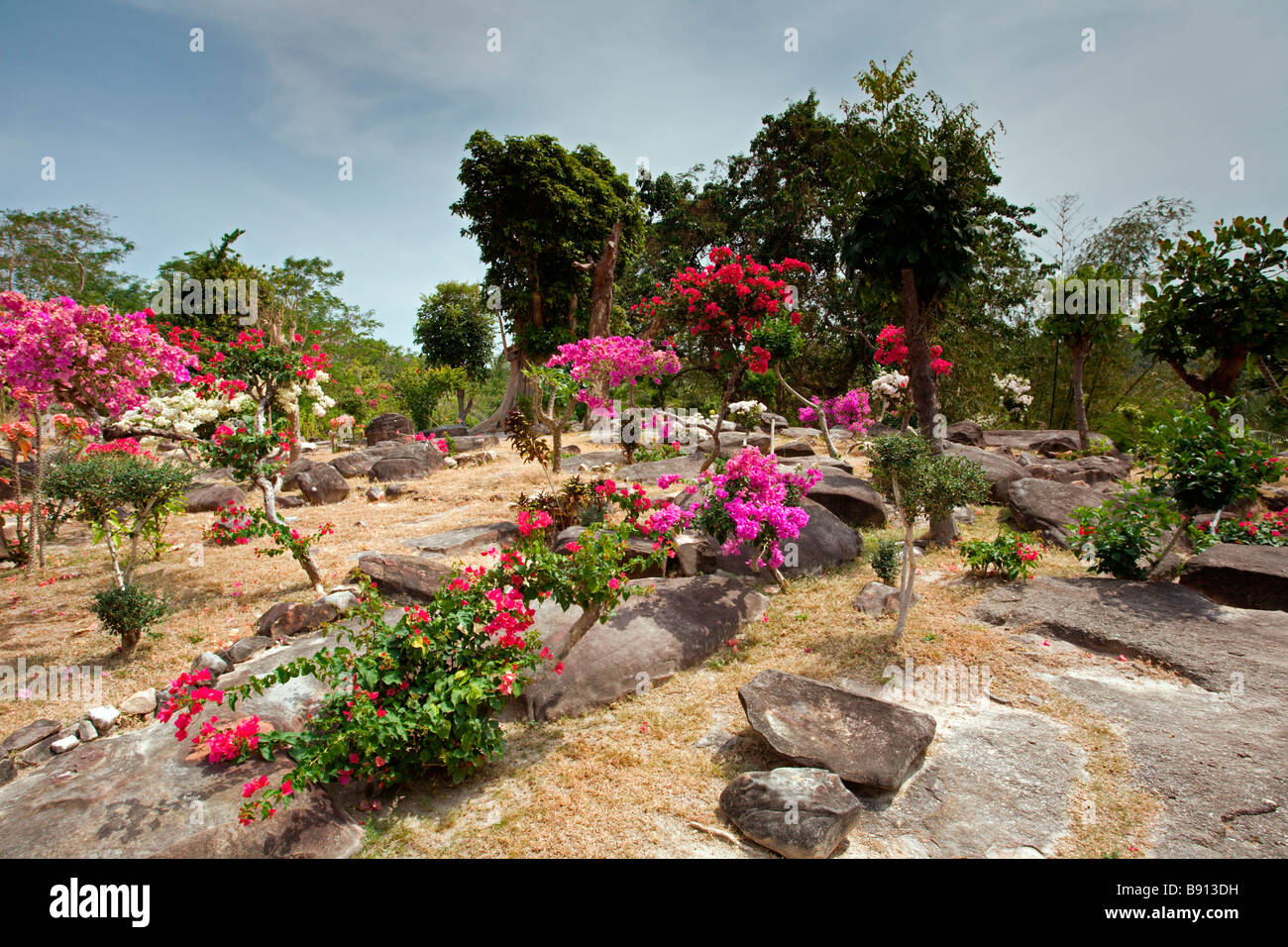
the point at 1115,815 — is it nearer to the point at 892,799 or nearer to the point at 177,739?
the point at 892,799

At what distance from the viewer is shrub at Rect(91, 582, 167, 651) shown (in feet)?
18.6

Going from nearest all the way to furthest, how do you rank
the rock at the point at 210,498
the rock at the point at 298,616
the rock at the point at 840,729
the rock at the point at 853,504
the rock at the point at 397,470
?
the rock at the point at 840,729 → the rock at the point at 298,616 → the rock at the point at 853,504 → the rock at the point at 210,498 → the rock at the point at 397,470

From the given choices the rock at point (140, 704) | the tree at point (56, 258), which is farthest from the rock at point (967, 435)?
the tree at point (56, 258)

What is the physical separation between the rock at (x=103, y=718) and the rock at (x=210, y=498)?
7759mm

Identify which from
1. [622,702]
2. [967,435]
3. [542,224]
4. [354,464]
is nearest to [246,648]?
[622,702]

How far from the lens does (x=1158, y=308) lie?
361 inches

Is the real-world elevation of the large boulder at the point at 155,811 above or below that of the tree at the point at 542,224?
below

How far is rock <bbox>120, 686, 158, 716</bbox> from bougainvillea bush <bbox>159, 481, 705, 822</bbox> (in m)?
1.32

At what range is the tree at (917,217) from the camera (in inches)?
331

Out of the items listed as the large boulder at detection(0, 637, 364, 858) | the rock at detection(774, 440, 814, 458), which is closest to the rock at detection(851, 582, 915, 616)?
the large boulder at detection(0, 637, 364, 858)

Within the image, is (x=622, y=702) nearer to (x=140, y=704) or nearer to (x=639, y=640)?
(x=639, y=640)

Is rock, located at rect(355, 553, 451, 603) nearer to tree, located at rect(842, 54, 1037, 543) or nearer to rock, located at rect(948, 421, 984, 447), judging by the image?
tree, located at rect(842, 54, 1037, 543)

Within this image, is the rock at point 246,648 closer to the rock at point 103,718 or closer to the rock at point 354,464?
the rock at point 103,718

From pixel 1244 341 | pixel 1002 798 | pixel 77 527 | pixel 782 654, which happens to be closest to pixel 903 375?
pixel 1244 341
